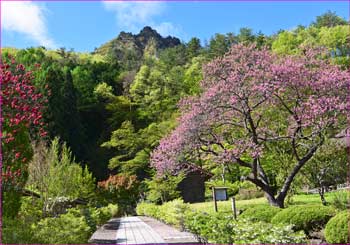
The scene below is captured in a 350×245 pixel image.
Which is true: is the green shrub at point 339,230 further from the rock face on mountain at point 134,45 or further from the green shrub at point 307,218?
the rock face on mountain at point 134,45

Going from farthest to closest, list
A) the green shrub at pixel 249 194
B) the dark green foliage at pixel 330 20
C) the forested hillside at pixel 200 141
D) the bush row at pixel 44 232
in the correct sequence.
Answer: the dark green foliage at pixel 330 20, the green shrub at pixel 249 194, the forested hillside at pixel 200 141, the bush row at pixel 44 232

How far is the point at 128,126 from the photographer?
94.5ft

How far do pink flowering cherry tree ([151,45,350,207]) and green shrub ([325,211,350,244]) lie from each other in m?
5.05

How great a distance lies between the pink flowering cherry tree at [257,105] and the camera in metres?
10.5

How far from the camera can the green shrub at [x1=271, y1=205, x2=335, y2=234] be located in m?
7.29

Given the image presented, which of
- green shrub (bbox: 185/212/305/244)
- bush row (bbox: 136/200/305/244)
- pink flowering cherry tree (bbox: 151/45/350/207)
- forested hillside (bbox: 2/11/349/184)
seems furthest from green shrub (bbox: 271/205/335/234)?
forested hillside (bbox: 2/11/349/184)

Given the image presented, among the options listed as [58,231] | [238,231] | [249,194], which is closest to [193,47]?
[249,194]

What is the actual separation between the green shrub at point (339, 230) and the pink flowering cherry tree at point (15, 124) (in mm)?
4170

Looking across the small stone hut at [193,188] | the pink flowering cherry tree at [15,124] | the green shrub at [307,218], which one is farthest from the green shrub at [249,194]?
the pink flowering cherry tree at [15,124]

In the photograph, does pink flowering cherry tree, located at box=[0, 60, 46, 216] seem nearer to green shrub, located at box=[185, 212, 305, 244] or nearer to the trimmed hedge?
the trimmed hedge

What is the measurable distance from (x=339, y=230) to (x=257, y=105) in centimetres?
616

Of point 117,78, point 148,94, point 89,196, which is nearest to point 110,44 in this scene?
point 117,78

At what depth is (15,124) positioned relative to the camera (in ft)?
19.3

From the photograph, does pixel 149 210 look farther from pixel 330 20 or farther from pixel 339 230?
pixel 330 20
